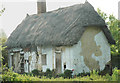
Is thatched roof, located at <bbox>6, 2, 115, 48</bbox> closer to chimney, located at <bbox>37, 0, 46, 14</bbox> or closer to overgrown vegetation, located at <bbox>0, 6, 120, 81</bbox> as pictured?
chimney, located at <bbox>37, 0, 46, 14</bbox>

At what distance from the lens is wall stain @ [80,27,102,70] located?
17047mm

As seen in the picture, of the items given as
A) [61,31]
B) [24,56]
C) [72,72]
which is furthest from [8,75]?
[24,56]

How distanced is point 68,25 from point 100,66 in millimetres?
4069

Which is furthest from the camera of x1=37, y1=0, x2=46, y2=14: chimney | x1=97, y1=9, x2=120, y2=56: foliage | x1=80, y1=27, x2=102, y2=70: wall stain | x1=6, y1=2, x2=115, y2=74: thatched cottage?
x1=97, y1=9, x2=120, y2=56: foliage

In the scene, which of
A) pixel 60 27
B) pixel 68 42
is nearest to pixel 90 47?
pixel 68 42

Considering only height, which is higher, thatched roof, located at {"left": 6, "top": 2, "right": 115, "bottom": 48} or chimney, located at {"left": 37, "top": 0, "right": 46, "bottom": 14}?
chimney, located at {"left": 37, "top": 0, "right": 46, "bottom": 14}

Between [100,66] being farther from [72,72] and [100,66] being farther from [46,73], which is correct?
[46,73]

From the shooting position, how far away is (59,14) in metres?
20.8

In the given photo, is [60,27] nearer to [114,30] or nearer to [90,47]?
[90,47]

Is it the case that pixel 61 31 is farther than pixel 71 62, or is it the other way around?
pixel 61 31

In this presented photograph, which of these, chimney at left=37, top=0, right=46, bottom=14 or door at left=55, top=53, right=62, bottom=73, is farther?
chimney at left=37, top=0, right=46, bottom=14

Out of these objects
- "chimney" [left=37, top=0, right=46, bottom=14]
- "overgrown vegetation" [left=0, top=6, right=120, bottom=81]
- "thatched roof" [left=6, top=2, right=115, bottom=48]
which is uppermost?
"chimney" [left=37, top=0, right=46, bottom=14]

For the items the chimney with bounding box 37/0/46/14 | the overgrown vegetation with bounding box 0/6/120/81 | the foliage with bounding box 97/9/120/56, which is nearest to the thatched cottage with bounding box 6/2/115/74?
the overgrown vegetation with bounding box 0/6/120/81

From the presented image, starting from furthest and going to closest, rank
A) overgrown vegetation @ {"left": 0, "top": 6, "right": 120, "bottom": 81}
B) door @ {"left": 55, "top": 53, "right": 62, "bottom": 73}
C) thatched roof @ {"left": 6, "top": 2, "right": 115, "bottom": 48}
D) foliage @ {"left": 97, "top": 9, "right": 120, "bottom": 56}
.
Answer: foliage @ {"left": 97, "top": 9, "right": 120, "bottom": 56} → door @ {"left": 55, "top": 53, "right": 62, "bottom": 73} → thatched roof @ {"left": 6, "top": 2, "right": 115, "bottom": 48} → overgrown vegetation @ {"left": 0, "top": 6, "right": 120, "bottom": 81}
